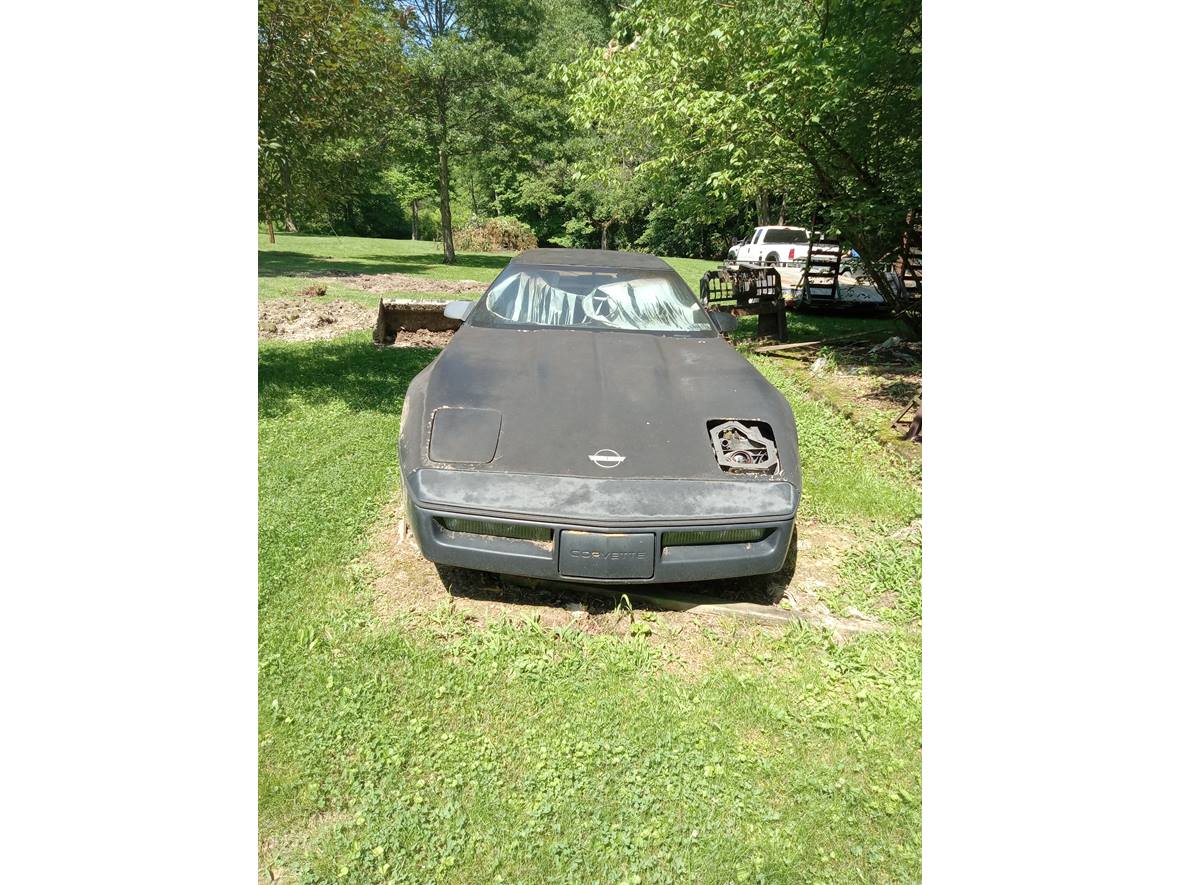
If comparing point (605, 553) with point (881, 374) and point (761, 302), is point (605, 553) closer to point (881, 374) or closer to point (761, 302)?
point (881, 374)

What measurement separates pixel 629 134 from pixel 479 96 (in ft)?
29.2

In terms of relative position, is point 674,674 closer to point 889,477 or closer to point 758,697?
point 758,697

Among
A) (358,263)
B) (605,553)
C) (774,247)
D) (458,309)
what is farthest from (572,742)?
(358,263)

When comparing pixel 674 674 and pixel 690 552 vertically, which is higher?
pixel 690 552

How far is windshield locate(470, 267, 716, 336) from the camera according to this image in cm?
445

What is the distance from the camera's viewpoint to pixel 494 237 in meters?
29.4

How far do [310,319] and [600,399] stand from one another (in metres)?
7.85

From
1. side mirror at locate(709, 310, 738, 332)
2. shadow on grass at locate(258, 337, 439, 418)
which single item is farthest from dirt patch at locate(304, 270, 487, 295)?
side mirror at locate(709, 310, 738, 332)

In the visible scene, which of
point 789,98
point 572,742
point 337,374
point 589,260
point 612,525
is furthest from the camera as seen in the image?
point 789,98

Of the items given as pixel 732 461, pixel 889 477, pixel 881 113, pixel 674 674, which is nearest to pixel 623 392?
pixel 732 461

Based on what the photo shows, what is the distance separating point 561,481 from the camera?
9.68 feet

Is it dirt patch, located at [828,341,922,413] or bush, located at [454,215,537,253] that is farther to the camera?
bush, located at [454,215,537,253]

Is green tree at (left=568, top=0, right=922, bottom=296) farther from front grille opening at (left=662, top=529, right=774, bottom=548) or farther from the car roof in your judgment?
front grille opening at (left=662, top=529, right=774, bottom=548)

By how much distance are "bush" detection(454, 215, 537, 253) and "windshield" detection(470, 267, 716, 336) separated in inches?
995
